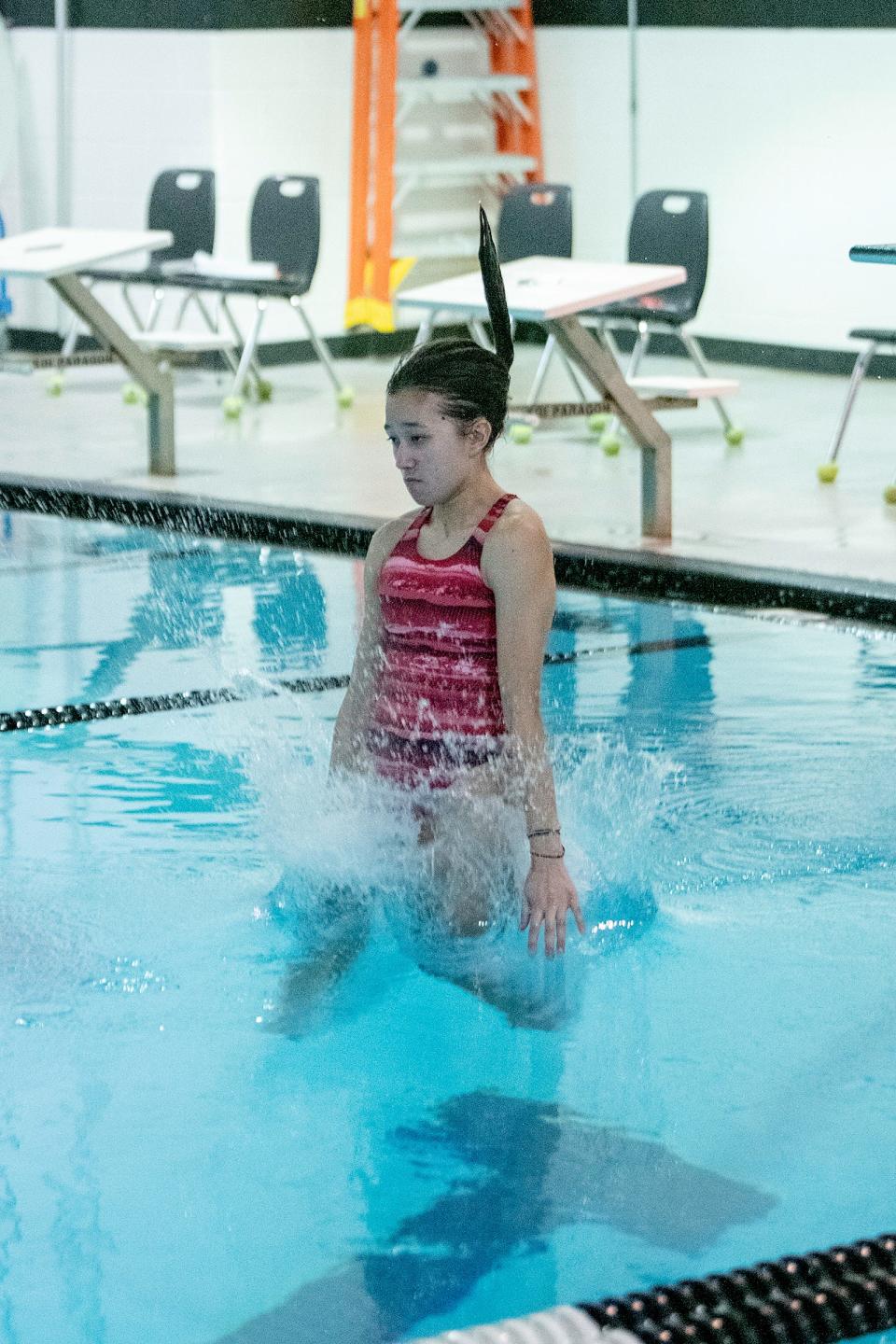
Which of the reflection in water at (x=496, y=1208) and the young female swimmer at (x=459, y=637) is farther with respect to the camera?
the young female swimmer at (x=459, y=637)

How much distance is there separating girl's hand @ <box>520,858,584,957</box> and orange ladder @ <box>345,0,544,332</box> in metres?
8.39

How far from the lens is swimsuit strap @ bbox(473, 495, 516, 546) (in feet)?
9.62

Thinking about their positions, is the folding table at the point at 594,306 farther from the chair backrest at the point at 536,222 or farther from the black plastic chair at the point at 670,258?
the chair backrest at the point at 536,222

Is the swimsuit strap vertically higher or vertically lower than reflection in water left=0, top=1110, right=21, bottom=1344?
higher

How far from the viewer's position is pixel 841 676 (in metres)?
5.04

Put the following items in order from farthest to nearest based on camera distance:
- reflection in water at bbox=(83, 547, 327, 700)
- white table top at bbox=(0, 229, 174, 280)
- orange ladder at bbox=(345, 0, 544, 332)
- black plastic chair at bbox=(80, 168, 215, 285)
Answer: orange ladder at bbox=(345, 0, 544, 332), black plastic chair at bbox=(80, 168, 215, 285), white table top at bbox=(0, 229, 174, 280), reflection in water at bbox=(83, 547, 327, 700)

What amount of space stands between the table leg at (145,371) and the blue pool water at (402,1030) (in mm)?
2792

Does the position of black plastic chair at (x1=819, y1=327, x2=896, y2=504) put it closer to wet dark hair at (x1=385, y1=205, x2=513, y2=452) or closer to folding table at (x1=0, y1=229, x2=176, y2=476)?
folding table at (x1=0, y1=229, x2=176, y2=476)

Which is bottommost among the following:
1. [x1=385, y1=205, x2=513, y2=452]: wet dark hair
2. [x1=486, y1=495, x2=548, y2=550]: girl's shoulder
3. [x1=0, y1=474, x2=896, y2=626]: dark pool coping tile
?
[x1=0, y1=474, x2=896, y2=626]: dark pool coping tile

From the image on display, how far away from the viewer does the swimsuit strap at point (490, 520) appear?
2934 millimetres

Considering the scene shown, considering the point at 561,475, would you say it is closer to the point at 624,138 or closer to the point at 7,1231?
the point at 624,138

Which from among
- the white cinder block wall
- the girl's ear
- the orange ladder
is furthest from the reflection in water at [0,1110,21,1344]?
the orange ladder

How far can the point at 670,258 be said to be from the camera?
29.2 feet

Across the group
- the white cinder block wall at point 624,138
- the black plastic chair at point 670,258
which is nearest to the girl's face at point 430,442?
the black plastic chair at point 670,258
